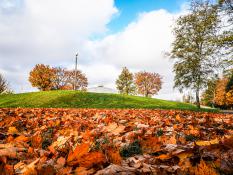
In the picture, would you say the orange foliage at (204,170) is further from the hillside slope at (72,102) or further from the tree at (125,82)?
the tree at (125,82)

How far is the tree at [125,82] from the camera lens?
6238cm

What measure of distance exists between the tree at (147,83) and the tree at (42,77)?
26595mm

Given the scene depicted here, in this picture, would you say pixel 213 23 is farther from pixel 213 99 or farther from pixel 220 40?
pixel 213 99

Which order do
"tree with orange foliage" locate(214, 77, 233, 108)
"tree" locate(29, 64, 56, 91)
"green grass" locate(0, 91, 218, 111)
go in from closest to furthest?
1. "green grass" locate(0, 91, 218, 111)
2. "tree with orange foliage" locate(214, 77, 233, 108)
3. "tree" locate(29, 64, 56, 91)

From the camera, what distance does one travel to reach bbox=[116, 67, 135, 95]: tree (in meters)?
62.4

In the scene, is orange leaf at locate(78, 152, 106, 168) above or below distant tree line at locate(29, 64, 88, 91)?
below

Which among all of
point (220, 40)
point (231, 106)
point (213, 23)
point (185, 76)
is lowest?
point (231, 106)

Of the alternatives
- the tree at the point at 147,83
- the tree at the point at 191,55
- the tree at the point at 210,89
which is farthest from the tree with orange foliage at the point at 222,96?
the tree at the point at 191,55

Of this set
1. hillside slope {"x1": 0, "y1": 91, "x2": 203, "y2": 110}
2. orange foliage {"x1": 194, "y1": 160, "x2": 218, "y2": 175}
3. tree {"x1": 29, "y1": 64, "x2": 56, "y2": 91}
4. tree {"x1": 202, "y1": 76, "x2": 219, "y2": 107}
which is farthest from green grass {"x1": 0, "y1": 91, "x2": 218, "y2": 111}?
tree {"x1": 29, "y1": 64, "x2": 56, "y2": 91}

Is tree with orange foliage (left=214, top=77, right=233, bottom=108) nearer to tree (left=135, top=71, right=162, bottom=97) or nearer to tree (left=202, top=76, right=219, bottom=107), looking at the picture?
tree (left=202, top=76, right=219, bottom=107)

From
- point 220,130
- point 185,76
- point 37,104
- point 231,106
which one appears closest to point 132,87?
point 231,106

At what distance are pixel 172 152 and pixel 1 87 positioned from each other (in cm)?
Answer: 4549

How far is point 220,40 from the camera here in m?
14.7

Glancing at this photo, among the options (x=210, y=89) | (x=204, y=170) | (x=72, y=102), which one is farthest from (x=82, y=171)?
(x=210, y=89)
